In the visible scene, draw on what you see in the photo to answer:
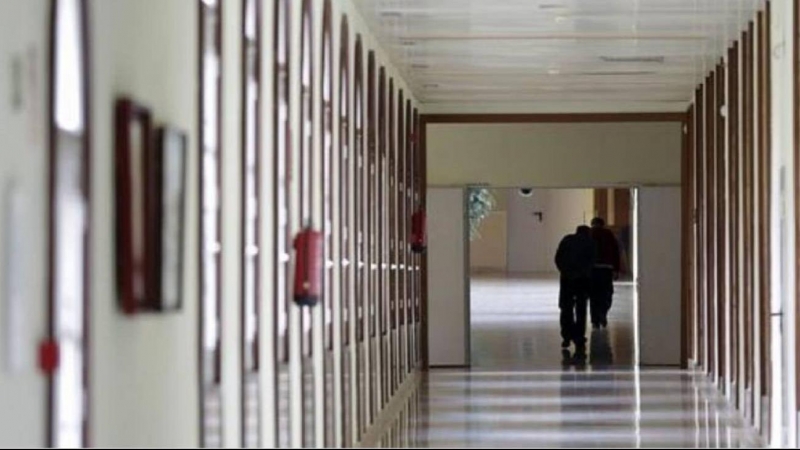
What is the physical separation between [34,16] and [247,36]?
291 centimetres

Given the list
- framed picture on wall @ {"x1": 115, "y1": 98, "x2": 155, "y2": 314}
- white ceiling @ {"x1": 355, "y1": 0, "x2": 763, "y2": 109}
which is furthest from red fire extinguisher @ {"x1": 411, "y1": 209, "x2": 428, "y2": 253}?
framed picture on wall @ {"x1": 115, "y1": 98, "x2": 155, "y2": 314}

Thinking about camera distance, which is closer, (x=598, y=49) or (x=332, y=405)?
(x=332, y=405)

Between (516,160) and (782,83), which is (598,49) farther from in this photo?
(516,160)

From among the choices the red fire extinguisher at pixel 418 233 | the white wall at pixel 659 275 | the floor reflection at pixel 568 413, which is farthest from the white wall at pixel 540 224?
the floor reflection at pixel 568 413

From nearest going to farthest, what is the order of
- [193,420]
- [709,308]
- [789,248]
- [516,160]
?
[193,420], [789,248], [709,308], [516,160]

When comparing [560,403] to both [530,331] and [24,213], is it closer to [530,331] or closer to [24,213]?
[24,213]

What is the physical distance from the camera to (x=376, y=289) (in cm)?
1377

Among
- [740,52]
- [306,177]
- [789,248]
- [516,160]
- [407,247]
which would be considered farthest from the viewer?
[516,160]

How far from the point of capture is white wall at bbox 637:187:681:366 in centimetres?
2070

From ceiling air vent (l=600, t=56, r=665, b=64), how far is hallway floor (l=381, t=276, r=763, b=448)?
3190 millimetres

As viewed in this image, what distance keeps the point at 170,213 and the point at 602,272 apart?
1847 centimetres

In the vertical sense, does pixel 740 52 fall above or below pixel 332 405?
above

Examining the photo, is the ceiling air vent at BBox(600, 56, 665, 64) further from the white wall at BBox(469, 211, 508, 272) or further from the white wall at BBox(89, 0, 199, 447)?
the white wall at BBox(469, 211, 508, 272)

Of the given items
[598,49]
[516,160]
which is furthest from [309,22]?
→ [516,160]
